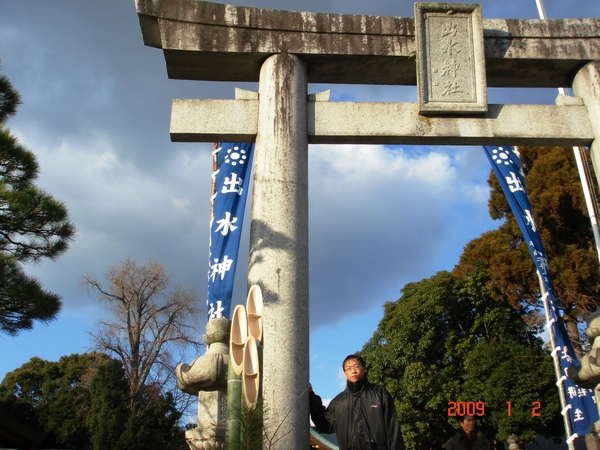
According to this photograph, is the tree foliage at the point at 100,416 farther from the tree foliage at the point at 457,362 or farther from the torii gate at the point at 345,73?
the torii gate at the point at 345,73

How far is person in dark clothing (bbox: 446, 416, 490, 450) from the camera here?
20.1 ft

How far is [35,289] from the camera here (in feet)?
30.6

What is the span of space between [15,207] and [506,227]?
17280 millimetres

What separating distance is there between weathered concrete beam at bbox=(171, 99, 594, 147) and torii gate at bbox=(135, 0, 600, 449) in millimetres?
11

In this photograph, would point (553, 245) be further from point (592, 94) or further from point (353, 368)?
point (353, 368)

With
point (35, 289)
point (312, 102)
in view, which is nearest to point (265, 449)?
point (312, 102)

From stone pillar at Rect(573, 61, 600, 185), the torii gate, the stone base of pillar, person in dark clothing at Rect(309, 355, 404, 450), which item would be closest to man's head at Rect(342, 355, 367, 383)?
person in dark clothing at Rect(309, 355, 404, 450)

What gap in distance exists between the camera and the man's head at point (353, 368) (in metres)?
4.31

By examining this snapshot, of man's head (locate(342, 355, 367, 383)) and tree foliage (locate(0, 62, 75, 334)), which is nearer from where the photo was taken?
man's head (locate(342, 355, 367, 383))

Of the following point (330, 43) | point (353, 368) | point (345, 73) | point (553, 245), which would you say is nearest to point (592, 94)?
point (345, 73)

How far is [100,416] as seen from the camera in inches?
878

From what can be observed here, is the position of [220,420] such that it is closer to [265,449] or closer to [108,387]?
[265,449]
